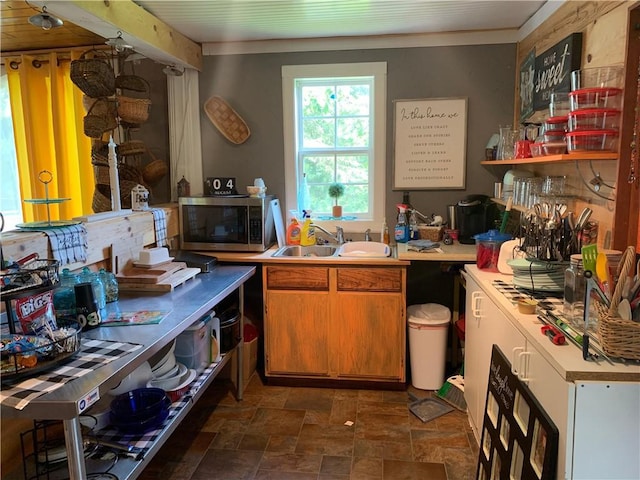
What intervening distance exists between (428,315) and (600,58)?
170 cm

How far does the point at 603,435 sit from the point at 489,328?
853mm

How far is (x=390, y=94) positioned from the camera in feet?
11.1

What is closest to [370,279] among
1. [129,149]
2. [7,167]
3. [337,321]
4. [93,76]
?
[337,321]

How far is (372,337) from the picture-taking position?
3002 mm

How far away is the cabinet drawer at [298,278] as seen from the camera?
2990 mm

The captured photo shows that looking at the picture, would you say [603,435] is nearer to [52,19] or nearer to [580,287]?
[580,287]

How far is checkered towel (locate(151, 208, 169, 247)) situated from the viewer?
2.94 m

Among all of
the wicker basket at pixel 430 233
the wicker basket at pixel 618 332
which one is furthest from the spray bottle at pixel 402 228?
the wicker basket at pixel 618 332

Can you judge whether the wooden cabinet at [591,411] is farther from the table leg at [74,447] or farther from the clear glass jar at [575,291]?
the table leg at [74,447]

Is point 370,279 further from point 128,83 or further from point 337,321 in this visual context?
point 128,83

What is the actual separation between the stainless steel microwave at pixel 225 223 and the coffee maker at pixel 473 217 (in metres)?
1.33

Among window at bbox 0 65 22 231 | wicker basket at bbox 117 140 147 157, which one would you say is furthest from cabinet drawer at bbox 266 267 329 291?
window at bbox 0 65 22 231

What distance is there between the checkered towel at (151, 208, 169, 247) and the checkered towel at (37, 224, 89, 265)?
27.0 inches

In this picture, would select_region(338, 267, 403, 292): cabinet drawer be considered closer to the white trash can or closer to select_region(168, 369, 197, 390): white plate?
the white trash can
